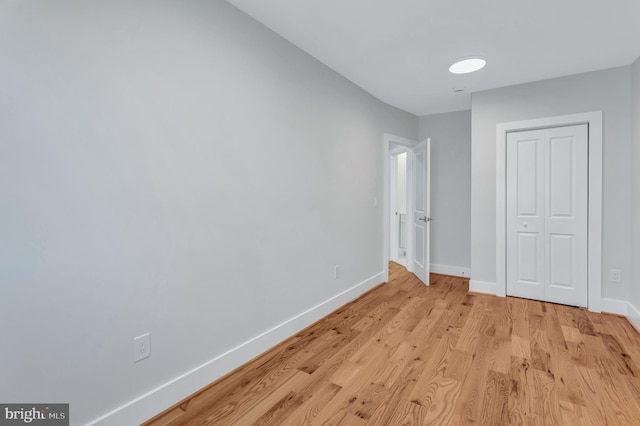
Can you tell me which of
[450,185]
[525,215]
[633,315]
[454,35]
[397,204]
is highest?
[454,35]

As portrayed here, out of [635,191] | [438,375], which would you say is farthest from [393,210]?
[438,375]

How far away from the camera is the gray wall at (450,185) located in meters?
4.51

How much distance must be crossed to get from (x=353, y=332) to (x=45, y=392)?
2.05 m

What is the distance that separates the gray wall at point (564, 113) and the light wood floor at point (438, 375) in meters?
0.72

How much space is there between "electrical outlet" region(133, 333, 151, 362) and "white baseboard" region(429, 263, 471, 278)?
4.25 metres

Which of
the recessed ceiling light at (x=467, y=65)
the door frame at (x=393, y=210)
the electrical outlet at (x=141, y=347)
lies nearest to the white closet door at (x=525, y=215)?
the recessed ceiling light at (x=467, y=65)

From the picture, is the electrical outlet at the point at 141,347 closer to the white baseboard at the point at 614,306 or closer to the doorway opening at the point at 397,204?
the white baseboard at the point at 614,306

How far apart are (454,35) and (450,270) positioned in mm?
3417

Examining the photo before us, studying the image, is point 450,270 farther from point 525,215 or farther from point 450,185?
point 525,215

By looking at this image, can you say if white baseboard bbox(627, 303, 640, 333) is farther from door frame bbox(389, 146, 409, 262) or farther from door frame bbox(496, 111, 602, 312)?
door frame bbox(389, 146, 409, 262)

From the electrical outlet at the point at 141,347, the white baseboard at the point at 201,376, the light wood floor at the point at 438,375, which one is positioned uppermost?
the electrical outlet at the point at 141,347

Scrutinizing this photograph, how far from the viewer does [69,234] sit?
131 centimetres

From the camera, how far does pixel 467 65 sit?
9.51 feet

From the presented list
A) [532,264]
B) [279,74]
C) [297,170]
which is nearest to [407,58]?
[279,74]
